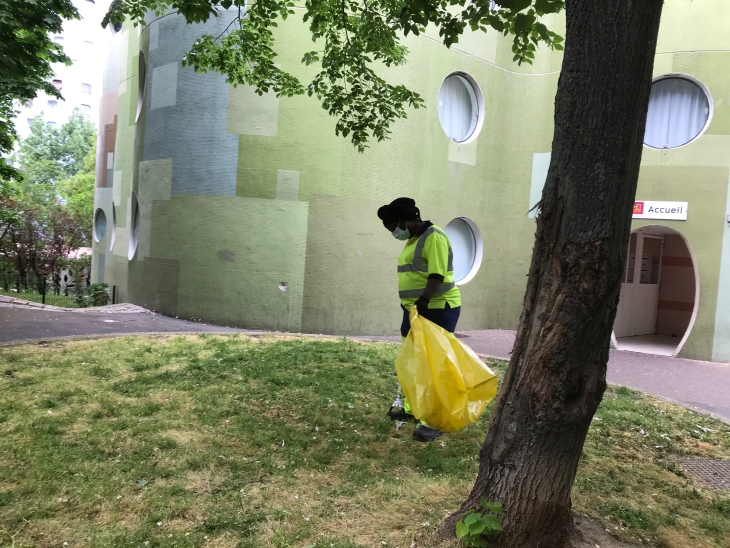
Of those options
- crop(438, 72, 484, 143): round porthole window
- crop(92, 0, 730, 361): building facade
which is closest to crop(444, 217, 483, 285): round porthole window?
crop(92, 0, 730, 361): building facade

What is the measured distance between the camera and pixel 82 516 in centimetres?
289

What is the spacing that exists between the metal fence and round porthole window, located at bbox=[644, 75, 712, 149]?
46.4ft

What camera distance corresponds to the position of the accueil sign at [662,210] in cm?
972

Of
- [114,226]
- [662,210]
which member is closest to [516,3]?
[662,210]

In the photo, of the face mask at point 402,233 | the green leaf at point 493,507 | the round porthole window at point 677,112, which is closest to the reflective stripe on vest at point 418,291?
the face mask at point 402,233

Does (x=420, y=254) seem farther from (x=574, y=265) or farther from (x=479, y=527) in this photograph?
(x=479, y=527)

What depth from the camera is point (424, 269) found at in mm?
4402

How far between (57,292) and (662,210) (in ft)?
66.3

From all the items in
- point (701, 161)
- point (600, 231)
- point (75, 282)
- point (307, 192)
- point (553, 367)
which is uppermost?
point (701, 161)

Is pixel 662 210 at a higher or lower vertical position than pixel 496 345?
higher

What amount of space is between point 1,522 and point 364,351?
514 cm

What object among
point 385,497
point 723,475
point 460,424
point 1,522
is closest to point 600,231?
point 460,424

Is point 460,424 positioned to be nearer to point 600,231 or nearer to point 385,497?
point 385,497

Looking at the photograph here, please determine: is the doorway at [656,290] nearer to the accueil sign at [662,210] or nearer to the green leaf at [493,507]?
the accueil sign at [662,210]
